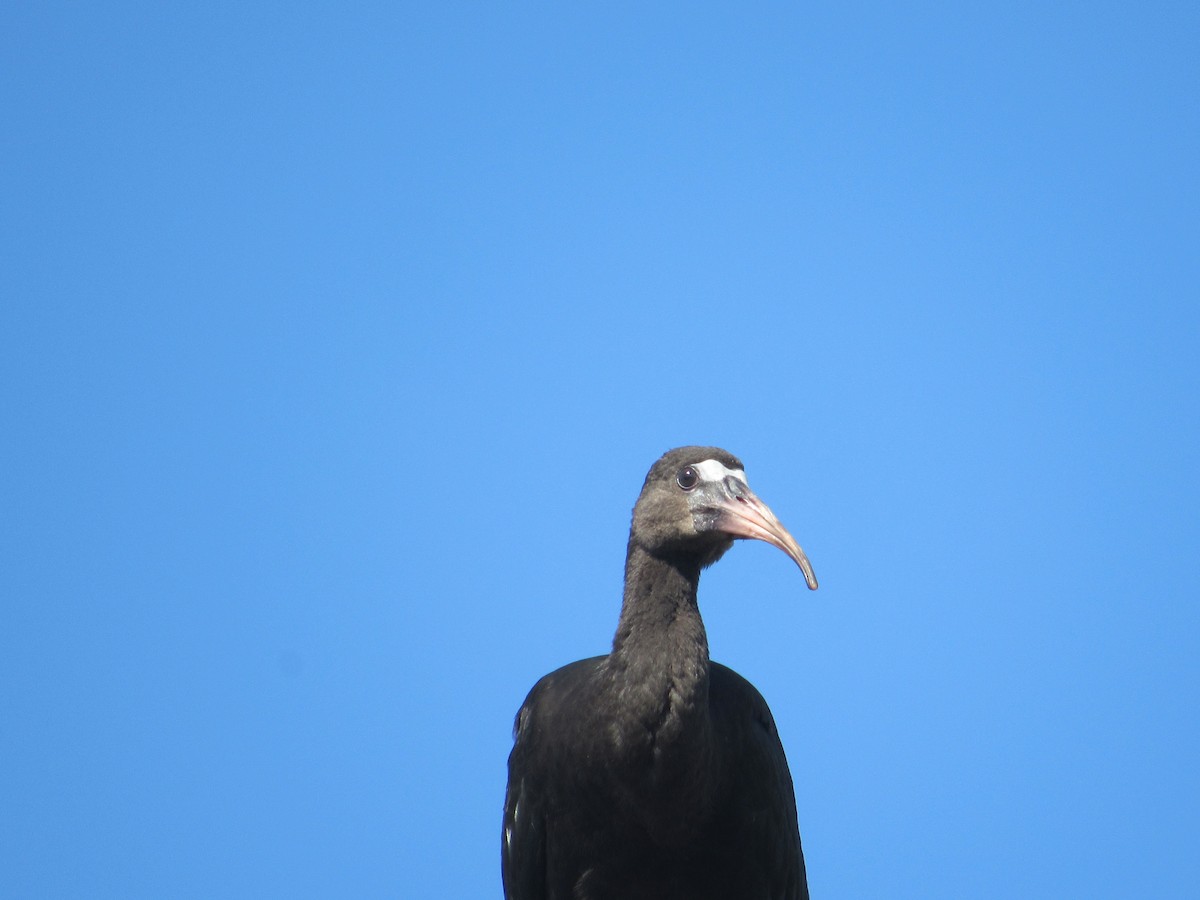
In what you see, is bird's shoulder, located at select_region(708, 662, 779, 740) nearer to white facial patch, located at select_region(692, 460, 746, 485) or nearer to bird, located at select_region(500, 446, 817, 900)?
bird, located at select_region(500, 446, 817, 900)

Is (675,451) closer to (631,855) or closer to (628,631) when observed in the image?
(628,631)

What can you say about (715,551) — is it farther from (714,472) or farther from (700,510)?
(714,472)

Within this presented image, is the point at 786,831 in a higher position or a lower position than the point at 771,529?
lower

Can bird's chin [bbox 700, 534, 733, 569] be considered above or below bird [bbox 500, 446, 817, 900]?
above

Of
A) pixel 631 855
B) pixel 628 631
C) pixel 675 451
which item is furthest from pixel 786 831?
pixel 675 451

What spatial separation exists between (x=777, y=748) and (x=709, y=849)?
95 centimetres

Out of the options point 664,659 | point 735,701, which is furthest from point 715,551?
point 735,701

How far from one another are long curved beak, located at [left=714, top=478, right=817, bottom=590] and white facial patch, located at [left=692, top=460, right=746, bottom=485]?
0.04 metres

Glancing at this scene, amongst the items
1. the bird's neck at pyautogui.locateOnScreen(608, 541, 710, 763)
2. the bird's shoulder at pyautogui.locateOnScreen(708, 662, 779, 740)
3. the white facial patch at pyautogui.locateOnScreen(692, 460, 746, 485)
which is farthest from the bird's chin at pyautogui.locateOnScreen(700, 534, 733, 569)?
the bird's shoulder at pyautogui.locateOnScreen(708, 662, 779, 740)

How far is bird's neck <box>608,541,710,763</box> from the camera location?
18.4 feet

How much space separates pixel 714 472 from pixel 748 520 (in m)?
0.32

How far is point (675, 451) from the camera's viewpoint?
612 cm

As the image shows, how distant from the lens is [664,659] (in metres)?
5.62

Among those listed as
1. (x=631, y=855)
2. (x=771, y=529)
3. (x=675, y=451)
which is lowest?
(x=631, y=855)
